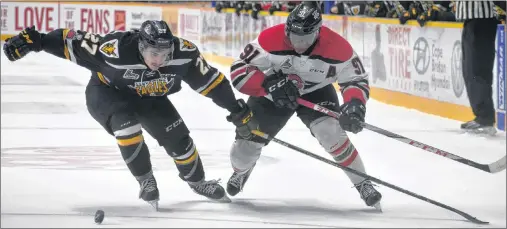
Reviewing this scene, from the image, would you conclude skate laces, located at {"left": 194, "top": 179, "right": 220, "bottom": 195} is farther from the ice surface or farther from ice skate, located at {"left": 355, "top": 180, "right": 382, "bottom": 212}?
ice skate, located at {"left": 355, "top": 180, "right": 382, "bottom": 212}

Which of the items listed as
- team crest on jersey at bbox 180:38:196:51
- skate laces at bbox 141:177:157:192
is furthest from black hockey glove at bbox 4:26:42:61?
skate laces at bbox 141:177:157:192

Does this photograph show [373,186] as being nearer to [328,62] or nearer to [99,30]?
[328,62]

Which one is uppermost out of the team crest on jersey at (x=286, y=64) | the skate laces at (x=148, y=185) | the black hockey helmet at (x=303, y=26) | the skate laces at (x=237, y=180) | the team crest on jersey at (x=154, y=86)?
the black hockey helmet at (x=303, y=26)

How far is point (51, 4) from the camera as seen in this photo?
1387cm

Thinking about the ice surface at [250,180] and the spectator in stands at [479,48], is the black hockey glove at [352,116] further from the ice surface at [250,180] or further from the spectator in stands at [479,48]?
the spectator in stands at [479,48]

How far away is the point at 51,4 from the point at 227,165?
28.8 ft

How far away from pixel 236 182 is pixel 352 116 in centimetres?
67

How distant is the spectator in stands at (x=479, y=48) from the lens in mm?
7062

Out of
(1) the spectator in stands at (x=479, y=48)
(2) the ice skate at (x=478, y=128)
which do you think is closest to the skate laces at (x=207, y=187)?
(2) the ice skate at (x=478, y=128)

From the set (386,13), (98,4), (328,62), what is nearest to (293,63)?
(328,62)

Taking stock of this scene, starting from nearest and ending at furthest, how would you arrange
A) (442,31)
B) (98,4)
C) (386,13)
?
(442,31)
(386,13)
(98,4)

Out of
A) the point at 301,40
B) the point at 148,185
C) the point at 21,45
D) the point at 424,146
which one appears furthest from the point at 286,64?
the point at 21,45

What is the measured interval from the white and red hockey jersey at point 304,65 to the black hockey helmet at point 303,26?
8 centimetres

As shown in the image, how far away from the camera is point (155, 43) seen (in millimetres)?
4203
